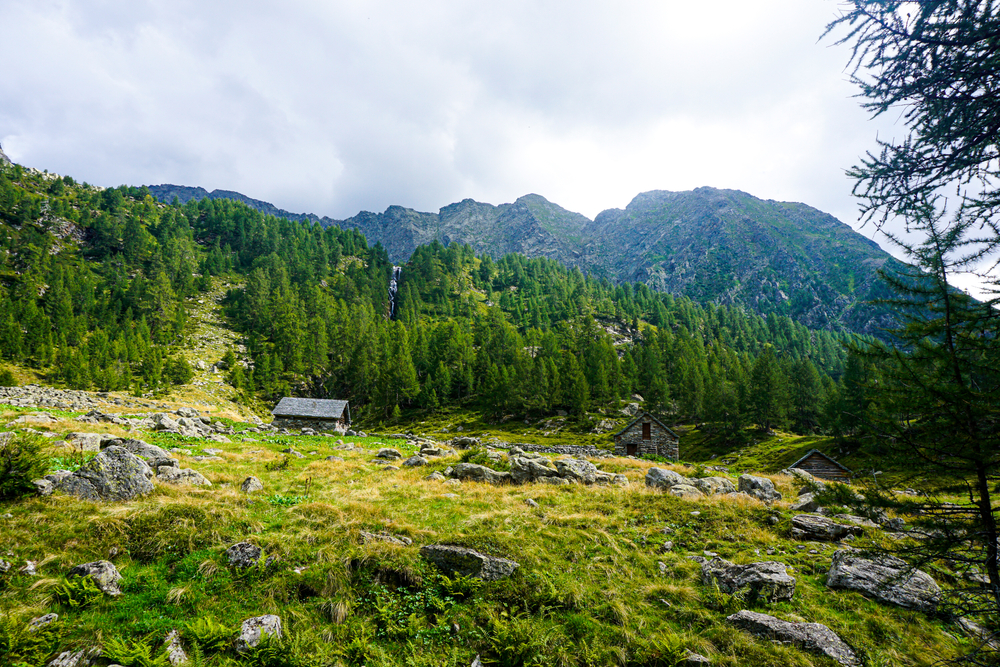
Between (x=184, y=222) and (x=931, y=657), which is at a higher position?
(x=184, y=222)

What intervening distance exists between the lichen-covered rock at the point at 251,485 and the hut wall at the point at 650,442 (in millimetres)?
53459

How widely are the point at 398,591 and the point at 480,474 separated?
12423 millimetres

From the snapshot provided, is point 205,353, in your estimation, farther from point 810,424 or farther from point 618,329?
point 810,424

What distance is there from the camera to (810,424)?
85.9 metres

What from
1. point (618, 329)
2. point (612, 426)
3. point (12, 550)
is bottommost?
point (612, 426)

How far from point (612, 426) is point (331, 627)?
258 ft

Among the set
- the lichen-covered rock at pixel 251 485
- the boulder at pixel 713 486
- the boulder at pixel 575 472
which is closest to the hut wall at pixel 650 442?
the boulder at pixel 713 486

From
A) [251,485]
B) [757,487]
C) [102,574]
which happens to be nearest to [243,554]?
[102,574]

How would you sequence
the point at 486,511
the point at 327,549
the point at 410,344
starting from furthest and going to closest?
the point at 410,344, the point at 486,511, the point at 327,549

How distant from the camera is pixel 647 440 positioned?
60188 millimetres

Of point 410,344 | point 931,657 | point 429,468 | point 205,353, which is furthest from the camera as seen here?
point 410,344

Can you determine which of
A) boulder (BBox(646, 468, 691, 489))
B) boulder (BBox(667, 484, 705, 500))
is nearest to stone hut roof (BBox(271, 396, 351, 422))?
boulder (BBox(646, 468, 691, 489))

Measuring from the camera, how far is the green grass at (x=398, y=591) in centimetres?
779

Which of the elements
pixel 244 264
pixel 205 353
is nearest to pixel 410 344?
pixel 205 353
